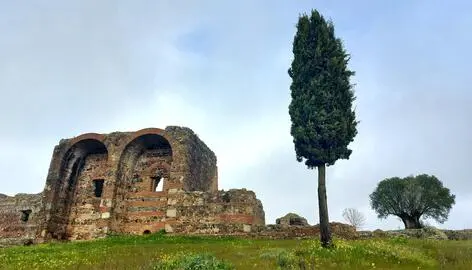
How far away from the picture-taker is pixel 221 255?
15992 mm

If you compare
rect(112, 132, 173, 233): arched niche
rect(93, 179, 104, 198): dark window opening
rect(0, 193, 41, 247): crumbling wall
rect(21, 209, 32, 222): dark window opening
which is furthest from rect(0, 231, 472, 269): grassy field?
rect(21, 209, 32, 222): dark window opening

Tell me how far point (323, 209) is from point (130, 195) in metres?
16.8

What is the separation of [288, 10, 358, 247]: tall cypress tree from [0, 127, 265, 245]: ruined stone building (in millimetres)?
7895

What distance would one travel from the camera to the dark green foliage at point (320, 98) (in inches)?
757

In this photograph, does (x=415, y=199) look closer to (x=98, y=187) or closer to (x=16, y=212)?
(x=98, y=187)

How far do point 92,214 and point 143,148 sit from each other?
6.08 m

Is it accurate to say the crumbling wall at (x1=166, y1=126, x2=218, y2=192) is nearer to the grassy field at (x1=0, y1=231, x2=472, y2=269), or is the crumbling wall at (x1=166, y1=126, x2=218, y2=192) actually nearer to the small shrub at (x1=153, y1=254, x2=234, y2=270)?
the grassy field at (x1=0, y1=231, x2=472, y2=269)

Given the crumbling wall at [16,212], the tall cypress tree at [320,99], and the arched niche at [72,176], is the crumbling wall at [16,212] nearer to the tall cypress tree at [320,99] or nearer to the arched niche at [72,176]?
the arched niche at [72,176]

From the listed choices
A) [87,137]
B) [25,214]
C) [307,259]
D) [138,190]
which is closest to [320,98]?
[307,259]

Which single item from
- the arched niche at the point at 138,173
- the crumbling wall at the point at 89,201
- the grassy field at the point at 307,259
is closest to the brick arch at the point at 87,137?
the crumbling wall at the point at 89,201

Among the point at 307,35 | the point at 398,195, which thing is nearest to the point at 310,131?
the point at 307,35

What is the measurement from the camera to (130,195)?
30.2 meters

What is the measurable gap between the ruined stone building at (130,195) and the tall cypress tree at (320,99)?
25.9 feet

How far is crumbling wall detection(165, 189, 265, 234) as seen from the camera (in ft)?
83.7
